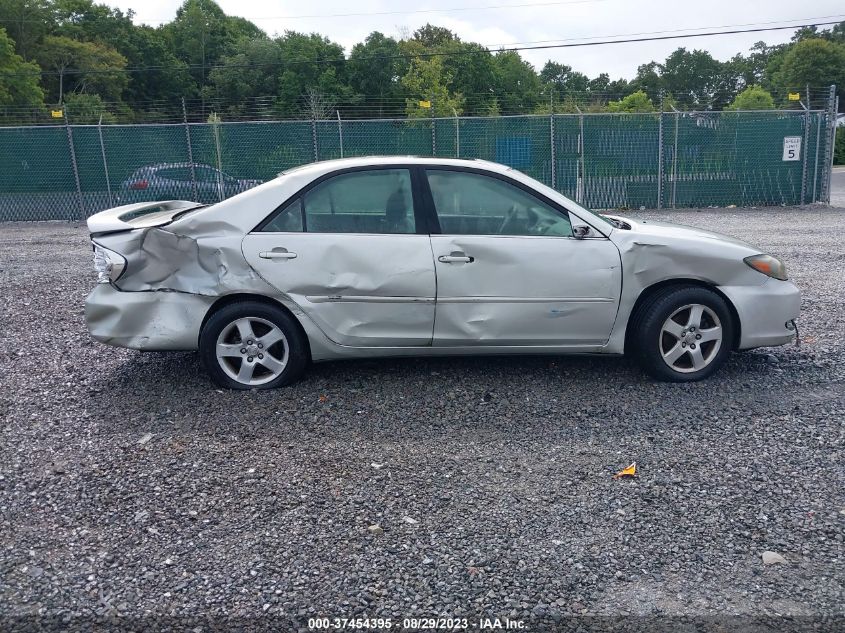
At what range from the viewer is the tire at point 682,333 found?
18.2 feet

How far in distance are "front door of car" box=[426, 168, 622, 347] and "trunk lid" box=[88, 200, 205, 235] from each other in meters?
2.02

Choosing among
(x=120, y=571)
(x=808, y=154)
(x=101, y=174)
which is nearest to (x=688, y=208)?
(x=808, y=154)

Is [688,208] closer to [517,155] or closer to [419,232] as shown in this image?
[517,155]

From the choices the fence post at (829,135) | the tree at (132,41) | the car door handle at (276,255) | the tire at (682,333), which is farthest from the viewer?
the tree at (132,41)

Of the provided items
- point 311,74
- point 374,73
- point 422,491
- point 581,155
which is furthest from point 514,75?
point 422,491

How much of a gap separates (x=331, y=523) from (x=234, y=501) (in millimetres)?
551

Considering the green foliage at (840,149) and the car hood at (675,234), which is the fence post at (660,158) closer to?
the car hood at (675,234)

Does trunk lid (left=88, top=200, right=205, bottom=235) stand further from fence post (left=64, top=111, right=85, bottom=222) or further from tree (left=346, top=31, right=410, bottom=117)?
tree (left=346, top=31, right=410, bottom=117)

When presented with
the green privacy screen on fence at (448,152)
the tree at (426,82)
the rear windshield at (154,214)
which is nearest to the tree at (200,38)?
the tree at (426,82)

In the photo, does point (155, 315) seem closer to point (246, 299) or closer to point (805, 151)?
point (246, 299)

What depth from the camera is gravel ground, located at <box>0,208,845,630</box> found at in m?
3.25

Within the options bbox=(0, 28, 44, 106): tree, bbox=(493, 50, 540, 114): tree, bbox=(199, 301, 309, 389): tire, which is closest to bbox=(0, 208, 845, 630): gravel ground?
bbox=(199, 301, 309, 389): tire

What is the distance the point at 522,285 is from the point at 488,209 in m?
0.59

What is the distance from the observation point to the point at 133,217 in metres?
6.03
